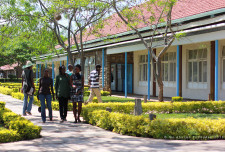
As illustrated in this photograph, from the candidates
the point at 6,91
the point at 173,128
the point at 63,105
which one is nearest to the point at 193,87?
the point at 63,105

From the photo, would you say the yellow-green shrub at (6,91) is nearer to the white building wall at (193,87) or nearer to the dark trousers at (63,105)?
the white building wall at (193,87)

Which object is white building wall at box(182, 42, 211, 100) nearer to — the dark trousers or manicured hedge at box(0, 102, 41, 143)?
the dark trousers

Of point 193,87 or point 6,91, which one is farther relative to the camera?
point 6,91

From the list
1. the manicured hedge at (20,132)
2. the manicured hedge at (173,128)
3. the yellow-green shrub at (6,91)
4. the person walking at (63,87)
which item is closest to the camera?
the manicured hedge at (20,132)

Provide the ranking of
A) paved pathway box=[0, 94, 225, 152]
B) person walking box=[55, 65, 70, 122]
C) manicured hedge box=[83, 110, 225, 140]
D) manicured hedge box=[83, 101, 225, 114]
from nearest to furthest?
1. paved pathway box=[0, 94, 225, 152]
2. manicured hedge box=[83, 110, 225, 140]
3. person walking box=[55, 65, 70, 122]
4. manicured hedge box=[83, 101, 225, 114]

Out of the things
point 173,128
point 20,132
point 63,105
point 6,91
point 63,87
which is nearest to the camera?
point 20,132

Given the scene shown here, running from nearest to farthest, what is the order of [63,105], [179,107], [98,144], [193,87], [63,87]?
[98,144] < [63,87] < [63,105] < [179,107] < [193,87]

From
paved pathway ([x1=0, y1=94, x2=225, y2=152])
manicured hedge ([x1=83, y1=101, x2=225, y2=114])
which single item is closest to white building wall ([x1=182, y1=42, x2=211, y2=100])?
manicured hedge ([x1=83, y1=101, x2=225, y2=114])

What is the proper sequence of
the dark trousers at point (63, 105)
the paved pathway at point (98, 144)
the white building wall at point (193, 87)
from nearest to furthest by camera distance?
the paved pathway at point (98, 144) → the dark trousers at point (63, 105) → the white building wall at point (193, 87)

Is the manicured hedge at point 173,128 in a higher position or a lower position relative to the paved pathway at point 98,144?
higher

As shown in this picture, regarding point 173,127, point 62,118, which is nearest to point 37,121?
point 62,118

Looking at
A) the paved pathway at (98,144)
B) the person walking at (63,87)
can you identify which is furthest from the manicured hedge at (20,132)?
the person walking at (63,87)

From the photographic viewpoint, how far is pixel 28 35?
13484 millimetres

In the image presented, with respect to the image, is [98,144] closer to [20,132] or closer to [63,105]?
[20,132]
